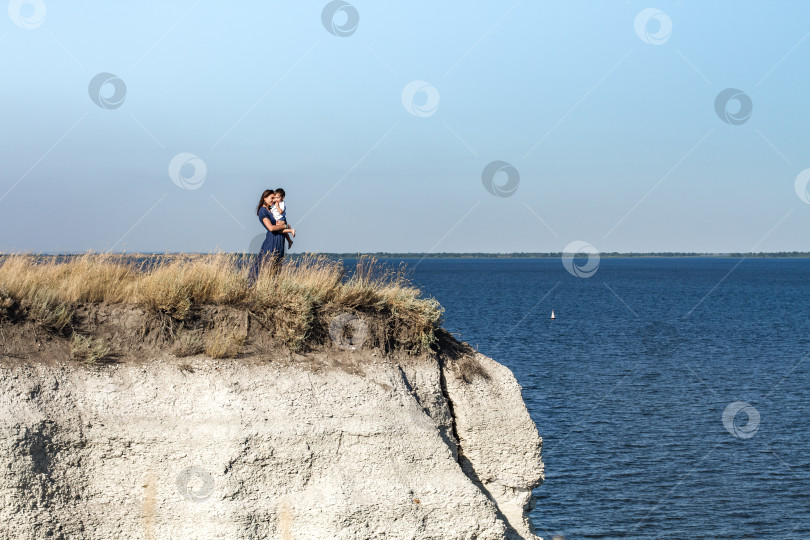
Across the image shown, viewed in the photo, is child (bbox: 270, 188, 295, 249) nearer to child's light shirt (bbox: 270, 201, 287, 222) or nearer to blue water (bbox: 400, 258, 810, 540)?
child's light shirt (bbox: 270, 201, 287, 222)

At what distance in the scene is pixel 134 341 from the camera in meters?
10.4

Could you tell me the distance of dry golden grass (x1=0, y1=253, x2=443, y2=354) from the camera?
10.4 m

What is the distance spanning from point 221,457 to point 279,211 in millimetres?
5359

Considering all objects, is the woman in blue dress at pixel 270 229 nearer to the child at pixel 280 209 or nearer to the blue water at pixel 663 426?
the child at pixel 280 209

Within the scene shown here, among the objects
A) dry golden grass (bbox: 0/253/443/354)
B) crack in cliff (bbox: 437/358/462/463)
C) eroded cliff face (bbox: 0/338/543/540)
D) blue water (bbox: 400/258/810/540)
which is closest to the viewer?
eroded cliff face (bbox: 0/338/543/540)

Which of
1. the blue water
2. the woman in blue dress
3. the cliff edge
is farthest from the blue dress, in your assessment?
the blue water

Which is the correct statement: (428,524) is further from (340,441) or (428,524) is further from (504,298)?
(504,298)

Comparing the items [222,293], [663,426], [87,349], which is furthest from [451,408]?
[663,426]

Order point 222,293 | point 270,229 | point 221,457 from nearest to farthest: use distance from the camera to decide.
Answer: point 221,457 → point 222,293 → point 270,229

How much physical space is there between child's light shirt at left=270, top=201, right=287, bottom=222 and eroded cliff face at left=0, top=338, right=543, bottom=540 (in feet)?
12.1

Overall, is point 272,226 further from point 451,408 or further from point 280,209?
point 451,408

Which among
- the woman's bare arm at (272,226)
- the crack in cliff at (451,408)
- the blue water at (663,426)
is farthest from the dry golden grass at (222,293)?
the blue water at (663,426)

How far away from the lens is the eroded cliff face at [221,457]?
9297 millimetres

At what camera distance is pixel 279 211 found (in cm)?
1370
